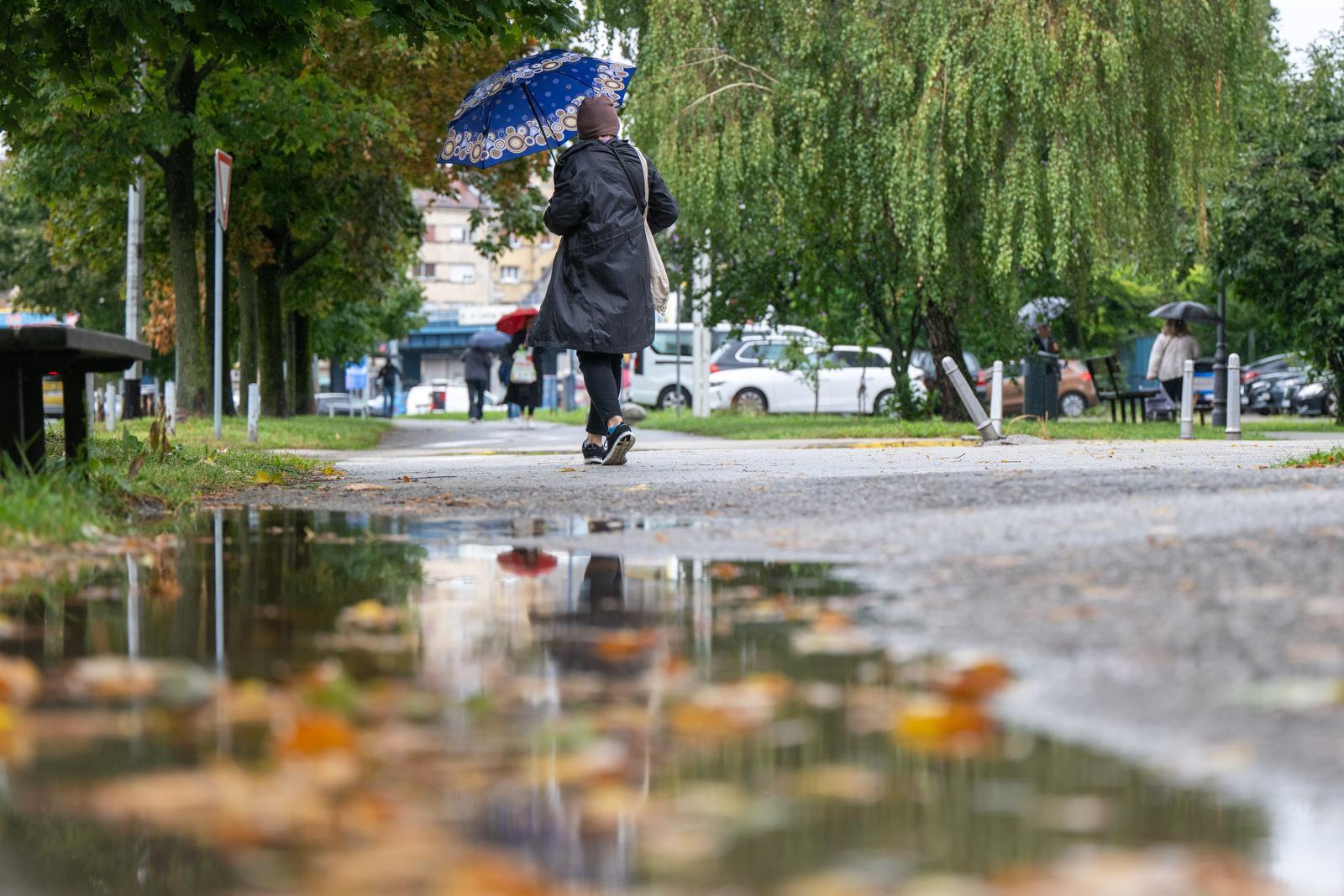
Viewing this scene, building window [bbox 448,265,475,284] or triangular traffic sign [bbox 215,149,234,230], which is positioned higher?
building window [bbox 448,265,475,284]

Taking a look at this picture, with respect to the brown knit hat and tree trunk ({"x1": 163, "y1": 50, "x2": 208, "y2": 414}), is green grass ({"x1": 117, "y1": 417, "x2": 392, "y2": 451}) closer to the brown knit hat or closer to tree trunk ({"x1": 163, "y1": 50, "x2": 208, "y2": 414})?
tree trunk ({"x1": 163, "y1": 50, "x2": 208, "y2": 414})

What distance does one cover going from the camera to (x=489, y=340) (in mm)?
41875

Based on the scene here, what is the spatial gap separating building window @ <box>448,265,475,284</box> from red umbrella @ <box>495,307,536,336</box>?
3250 inches

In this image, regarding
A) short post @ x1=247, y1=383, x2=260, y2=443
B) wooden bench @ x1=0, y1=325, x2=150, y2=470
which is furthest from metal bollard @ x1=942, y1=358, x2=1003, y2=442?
wooden bench @ x1=0, y1=325, x2=150, y2=470

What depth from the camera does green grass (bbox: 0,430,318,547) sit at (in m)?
5.50

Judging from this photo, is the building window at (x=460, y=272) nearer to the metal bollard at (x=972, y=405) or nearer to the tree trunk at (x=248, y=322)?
the tree trunk at (x=248, y=322)

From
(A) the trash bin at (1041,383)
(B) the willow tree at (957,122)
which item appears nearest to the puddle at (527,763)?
(B) the willow tree at (957,122)

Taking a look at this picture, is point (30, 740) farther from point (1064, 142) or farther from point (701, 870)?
point (1064, 142)

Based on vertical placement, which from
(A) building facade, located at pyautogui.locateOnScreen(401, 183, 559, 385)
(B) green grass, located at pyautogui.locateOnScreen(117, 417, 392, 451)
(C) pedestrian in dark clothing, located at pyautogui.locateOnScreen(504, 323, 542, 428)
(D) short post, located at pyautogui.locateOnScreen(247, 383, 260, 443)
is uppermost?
(A) building facade, located at pyautogui.locateOnScreen(401, 183, 559, 385)

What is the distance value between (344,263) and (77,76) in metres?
18.5

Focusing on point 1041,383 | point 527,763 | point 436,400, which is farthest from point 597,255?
point 436,400

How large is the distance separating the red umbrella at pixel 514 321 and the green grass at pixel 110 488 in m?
29.5

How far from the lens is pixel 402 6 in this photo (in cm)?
1034

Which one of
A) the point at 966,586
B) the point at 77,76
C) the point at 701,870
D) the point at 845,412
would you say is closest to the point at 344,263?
the point at 845,412
